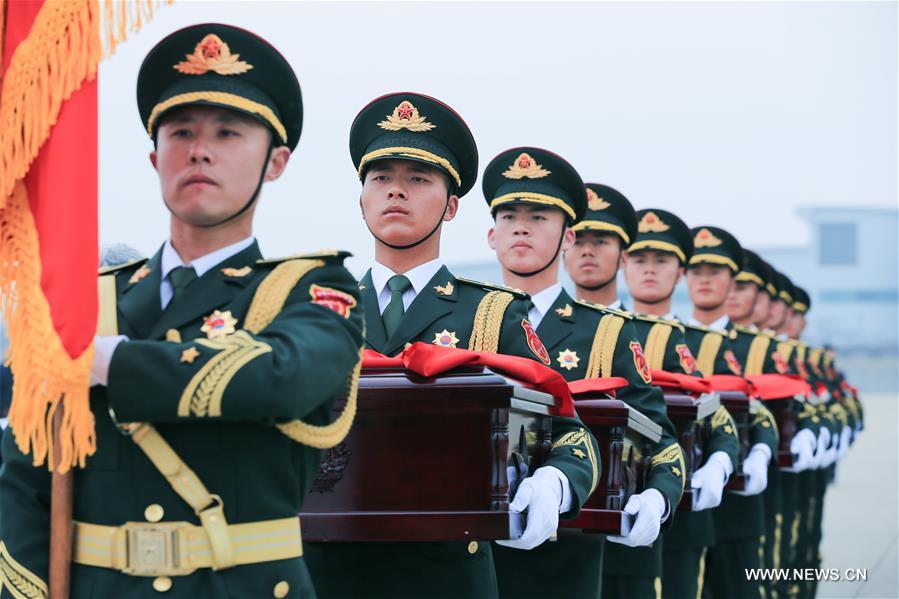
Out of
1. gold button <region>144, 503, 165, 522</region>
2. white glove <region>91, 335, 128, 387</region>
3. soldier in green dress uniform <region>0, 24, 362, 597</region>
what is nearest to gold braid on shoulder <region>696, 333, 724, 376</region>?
soldier in green dress uniform <region>0, 24, 362, 597</region>

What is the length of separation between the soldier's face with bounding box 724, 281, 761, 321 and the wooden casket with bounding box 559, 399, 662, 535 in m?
6.26

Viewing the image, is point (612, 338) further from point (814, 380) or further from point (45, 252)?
point (814, 380)

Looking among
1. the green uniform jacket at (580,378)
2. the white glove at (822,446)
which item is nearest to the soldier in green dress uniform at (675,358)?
the green uniform jacket at (580,378)

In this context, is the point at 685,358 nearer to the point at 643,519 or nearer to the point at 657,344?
the point at 657,344

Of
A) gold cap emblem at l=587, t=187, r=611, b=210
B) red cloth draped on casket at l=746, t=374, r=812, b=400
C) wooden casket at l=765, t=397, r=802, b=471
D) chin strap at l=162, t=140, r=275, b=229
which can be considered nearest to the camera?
chin strap at l=162, t=140, r=275, b=229

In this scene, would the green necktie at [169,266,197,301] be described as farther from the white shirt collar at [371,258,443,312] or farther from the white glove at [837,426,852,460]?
the white glove at [837,426,852,460]

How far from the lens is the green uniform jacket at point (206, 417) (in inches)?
116

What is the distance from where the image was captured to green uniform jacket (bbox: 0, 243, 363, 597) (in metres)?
2.95

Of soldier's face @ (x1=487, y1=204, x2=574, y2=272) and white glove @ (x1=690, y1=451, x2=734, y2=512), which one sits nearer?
soldier's face @ (x1=487, y1=204, x2=574, y2=272)

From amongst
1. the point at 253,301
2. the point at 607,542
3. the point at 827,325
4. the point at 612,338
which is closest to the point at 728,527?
the point at 607,542

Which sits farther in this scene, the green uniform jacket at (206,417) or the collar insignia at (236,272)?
the collar insignia at (236,272)

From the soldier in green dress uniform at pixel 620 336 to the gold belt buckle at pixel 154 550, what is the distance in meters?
2.78

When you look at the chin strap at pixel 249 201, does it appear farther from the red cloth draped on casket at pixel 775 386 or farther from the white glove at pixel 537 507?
the red cloth draped on casket at pixel 775 386

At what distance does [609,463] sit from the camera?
17.7 feet
